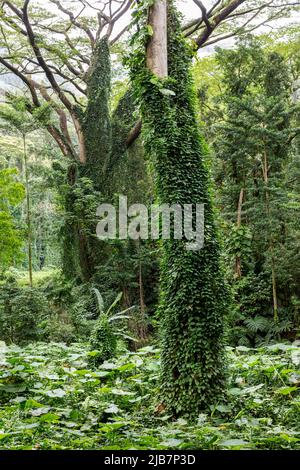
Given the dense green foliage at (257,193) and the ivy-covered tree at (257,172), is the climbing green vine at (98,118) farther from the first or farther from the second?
the dense green foliage at (257,193)

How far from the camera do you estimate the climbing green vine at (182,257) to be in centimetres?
405

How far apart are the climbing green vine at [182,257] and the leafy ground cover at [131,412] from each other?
0.26 metres

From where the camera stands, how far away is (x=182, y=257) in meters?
4.18

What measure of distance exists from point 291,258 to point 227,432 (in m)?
7.01

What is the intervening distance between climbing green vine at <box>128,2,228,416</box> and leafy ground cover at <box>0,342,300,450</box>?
0.26 meters

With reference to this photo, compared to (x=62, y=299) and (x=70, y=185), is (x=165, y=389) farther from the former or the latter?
(x=70, y=185)

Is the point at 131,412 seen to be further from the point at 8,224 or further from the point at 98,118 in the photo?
the point at 98,118

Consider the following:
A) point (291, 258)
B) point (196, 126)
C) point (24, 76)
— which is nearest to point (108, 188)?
point (24, 76)

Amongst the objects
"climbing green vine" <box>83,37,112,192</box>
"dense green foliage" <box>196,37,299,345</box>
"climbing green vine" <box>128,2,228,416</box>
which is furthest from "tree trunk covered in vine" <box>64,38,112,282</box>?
"climbing green vine" <box>128,2,228,416</box>

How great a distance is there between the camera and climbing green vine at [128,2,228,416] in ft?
13.3

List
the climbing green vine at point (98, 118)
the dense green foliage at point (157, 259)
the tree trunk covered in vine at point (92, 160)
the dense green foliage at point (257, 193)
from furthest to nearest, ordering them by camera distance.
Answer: the climbing green vine at point (98, 118)
the tree trunk covered in vine at point (92, 160)
the dense green foliage at point (257, 193)
the dense green foliage at point (157, 259)

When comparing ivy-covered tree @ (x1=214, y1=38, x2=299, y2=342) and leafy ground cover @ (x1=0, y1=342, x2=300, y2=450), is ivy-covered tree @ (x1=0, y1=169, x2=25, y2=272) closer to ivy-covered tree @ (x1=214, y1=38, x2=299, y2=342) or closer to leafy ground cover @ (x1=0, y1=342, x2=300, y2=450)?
ivy-covered tree @ (x1=214, y1=38, x2=299, y2=342)

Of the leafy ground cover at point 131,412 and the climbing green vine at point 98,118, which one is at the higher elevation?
the climbing green vine at point 98,118

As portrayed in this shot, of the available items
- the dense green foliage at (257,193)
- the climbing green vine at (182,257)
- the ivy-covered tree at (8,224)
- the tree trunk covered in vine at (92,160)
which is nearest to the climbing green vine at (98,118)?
the tree trunk covered in vine at (92,160)
